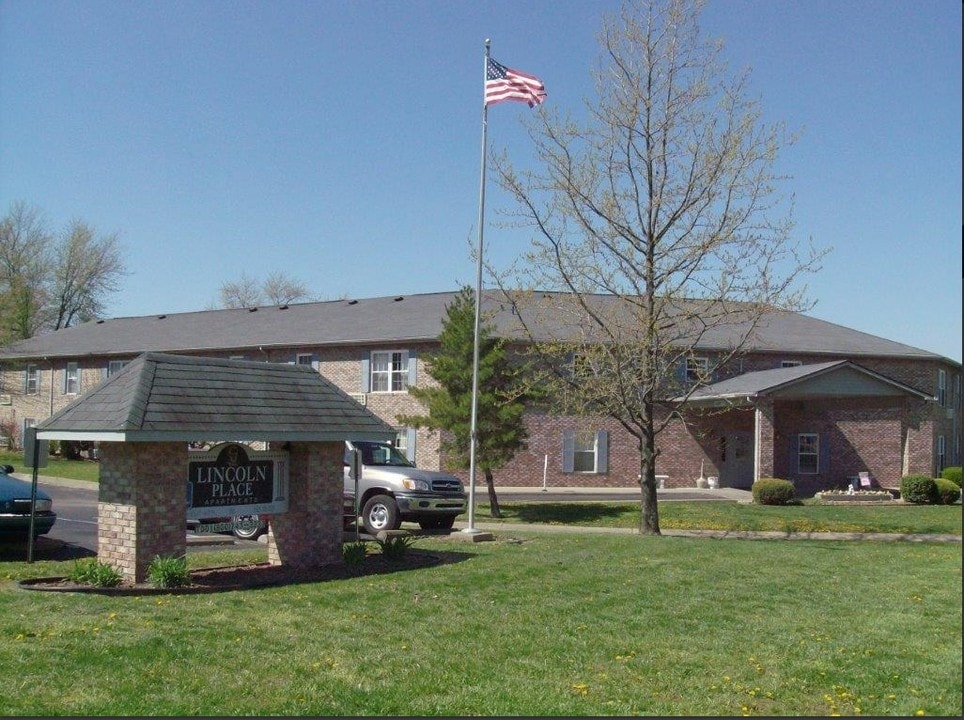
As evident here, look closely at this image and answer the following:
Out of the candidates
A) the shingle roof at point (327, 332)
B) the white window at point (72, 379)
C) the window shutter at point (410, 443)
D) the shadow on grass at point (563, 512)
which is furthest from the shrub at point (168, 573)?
the white window at point (72, 379)

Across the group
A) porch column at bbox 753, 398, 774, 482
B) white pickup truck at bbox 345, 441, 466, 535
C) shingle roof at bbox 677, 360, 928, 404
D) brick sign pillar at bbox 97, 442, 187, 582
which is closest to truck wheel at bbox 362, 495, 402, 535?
white pickup truck at bbox 345, 441, 466, 535

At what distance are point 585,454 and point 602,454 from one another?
595mm

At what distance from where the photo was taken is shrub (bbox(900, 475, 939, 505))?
2956cm

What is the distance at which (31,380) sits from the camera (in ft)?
155

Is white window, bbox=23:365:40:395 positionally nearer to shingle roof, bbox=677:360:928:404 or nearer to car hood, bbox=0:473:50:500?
shingle roof, bbox=677:360:928:404

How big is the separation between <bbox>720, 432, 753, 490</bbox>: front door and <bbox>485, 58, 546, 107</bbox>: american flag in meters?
20.4

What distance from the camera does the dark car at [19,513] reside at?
14047 mm

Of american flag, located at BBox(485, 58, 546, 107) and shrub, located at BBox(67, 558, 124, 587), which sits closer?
shrub, located at BBox(67, 558, 124, 587)

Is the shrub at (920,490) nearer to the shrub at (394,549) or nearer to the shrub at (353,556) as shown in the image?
the shrub at (394,549)

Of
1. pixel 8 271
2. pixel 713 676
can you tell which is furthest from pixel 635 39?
pixel 8 271


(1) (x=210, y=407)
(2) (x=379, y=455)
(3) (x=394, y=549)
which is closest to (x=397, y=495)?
(2) (x=379, y=455)

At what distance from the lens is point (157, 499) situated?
36.5ft

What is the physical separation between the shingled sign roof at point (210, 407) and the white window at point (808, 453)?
26.2 m

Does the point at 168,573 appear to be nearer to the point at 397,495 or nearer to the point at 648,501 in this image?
the point at 397,495
